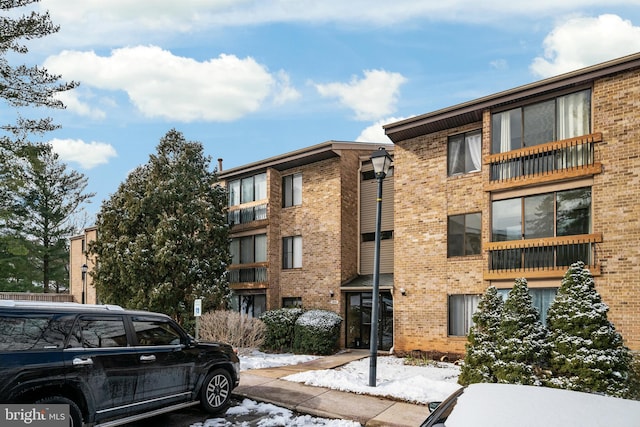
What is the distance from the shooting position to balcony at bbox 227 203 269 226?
21266mm

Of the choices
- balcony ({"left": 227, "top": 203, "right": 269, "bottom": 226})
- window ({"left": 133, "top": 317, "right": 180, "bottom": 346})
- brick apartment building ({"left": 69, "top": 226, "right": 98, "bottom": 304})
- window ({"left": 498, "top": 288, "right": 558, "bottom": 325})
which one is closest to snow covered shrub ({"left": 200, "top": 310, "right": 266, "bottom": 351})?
balcony ({"left": 227, "top": 203, "right": 269, "bottom": 226})

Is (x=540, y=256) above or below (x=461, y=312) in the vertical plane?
above

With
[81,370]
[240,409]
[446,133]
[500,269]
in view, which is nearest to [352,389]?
[240,409]

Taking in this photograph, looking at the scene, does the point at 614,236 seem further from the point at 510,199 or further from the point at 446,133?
the point at 446,133

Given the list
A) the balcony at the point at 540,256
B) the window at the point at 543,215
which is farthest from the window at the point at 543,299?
the window at the point at 543,215

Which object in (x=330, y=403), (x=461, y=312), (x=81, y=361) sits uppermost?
(x=81, y=361)

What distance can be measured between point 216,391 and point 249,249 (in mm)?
13646

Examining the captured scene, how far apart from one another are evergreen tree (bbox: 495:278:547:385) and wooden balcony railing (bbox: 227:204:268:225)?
13.2 meters

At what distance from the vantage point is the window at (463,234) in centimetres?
1501

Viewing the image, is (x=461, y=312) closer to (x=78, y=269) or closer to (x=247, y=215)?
(x=247, y=215)

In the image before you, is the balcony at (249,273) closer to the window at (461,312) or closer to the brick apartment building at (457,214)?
the brick apartment building at (457,214)

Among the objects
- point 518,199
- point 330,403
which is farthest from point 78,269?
point 518,199

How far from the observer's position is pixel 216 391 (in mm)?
8266

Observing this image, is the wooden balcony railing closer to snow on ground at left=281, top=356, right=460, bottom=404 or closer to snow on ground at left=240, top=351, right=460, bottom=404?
snow on ground at left=240, top=351, right=460, bottom=404
